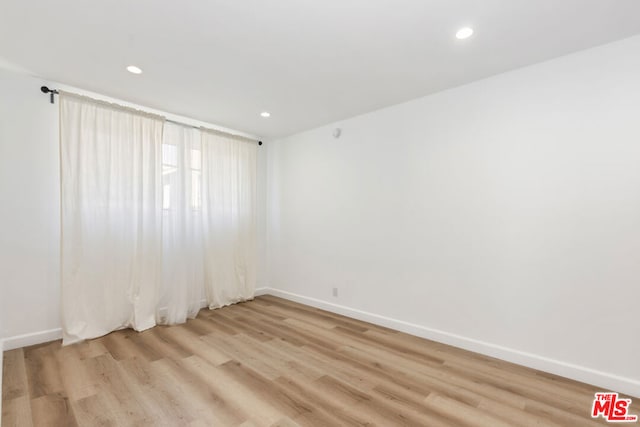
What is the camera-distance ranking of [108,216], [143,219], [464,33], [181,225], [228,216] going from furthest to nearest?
[228,216]
[181,225]
[143,219]
[108,216]
[464,33]

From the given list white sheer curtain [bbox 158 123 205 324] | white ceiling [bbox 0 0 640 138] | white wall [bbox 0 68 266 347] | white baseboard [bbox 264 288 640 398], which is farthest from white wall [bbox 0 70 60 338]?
white baseboard [bbox 264 288 640 398]

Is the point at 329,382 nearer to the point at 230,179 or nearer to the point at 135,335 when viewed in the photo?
the point at 135,335

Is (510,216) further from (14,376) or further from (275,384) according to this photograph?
(14,376)

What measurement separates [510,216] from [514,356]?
4.04 ft

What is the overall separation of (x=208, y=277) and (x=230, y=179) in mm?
1447

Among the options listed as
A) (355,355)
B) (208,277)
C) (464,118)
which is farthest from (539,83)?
(208,277)

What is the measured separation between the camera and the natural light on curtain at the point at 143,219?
2.96m

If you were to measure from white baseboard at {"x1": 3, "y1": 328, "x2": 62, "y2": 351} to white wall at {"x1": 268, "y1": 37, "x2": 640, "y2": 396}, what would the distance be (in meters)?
3.04

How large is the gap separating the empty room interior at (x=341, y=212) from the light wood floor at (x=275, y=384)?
20 mm

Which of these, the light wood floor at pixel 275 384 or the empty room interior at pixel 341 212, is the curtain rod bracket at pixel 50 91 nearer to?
the empty room interior at pixel 341 212

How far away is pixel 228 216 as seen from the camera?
4.28 m

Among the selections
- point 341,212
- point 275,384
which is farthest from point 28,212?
point 341,212

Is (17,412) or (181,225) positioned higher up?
(181,225)

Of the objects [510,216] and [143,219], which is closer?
[510,216]
